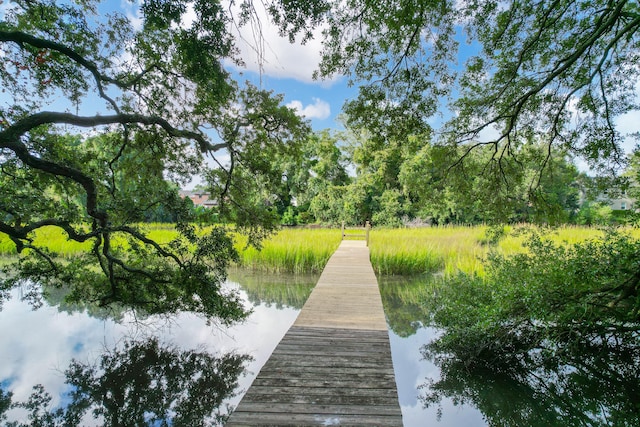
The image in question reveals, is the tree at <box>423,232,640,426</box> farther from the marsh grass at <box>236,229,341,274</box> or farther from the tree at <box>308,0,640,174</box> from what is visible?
the marsh grass at <box>236,229,341,274</box>

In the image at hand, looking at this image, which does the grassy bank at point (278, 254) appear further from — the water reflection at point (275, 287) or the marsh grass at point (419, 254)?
the marsh grass at point (419, 254)

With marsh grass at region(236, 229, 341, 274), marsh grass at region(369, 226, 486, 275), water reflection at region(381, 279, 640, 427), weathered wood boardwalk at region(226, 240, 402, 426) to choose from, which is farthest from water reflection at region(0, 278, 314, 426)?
marsh grass at region(369, 226, 486, 275)

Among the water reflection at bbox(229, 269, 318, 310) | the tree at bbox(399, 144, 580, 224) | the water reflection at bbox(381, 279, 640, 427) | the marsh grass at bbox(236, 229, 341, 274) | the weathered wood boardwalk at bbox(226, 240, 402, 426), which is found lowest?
the water reflection at bbox(229, 269, 318, 310)

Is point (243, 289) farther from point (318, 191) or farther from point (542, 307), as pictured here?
point (318, 191)

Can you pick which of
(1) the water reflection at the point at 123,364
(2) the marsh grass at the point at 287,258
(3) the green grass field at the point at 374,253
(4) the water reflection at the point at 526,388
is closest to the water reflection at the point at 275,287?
(2) the marsh grass at the point at 287,258

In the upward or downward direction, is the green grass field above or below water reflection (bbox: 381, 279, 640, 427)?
above

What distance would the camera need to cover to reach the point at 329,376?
315cm

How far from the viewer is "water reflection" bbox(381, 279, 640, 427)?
4102 mm

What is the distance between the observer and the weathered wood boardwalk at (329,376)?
252cm

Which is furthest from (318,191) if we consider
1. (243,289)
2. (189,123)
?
(189,123)

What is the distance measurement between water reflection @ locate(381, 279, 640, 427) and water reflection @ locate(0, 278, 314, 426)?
2.42m

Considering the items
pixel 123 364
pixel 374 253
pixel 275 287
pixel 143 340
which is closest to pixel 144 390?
pixel 123 364

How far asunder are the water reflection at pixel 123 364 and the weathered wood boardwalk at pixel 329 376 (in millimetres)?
1398

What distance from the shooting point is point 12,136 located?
3.57 m
